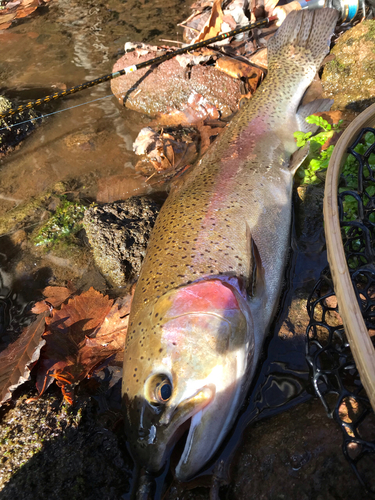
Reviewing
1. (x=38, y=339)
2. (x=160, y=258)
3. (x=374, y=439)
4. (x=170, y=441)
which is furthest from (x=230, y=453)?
(x=38, y=339)

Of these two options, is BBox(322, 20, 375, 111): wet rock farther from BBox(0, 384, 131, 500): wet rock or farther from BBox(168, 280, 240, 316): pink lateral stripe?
BBox(0, 384, 131, 500): wet rock

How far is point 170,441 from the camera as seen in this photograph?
6.72ft

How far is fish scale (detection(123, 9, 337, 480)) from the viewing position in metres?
2.07

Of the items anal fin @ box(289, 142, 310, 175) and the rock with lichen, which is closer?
anal fin @ box(289, 142, 310, 175)

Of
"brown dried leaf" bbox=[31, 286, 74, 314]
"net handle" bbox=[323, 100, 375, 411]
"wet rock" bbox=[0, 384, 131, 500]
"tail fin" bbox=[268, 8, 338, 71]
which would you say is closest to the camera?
"net handle" bbox=[323, 100, 375, 411]

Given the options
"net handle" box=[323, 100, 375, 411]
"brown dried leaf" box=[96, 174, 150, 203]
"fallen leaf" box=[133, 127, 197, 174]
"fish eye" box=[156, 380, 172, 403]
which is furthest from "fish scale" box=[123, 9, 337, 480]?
"brown dried leaf" box=[96, 174, 150, 203]

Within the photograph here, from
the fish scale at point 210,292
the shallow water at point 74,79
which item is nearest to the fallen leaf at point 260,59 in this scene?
the fish scale at point 210,292

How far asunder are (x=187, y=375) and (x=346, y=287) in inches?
44.8

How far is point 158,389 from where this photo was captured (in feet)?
6.87

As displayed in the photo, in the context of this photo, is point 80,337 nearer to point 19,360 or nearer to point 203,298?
point 19,360

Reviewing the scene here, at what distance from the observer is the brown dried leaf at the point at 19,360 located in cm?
238

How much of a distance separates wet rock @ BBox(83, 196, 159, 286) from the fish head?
117cm

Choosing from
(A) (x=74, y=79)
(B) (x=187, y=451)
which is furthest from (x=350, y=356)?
(A) (x=74, y=79)

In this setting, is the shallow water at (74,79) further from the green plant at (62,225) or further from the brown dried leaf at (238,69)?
the brown dried leaf at (238,69)
